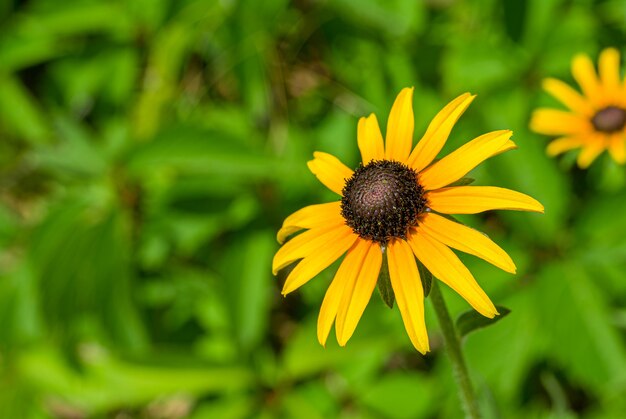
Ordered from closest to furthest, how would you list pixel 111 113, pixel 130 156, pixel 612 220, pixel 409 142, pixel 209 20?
1. pixel 409 142
2. pixel 612 220
3. pixel 130 156
4. pixel 209 20
5. pixel 111 113

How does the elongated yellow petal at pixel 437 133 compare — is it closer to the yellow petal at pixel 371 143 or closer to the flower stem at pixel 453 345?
the yellow petal at pixel 371 143

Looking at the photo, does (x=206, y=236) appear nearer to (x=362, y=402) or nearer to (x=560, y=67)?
(x=362, y=402)

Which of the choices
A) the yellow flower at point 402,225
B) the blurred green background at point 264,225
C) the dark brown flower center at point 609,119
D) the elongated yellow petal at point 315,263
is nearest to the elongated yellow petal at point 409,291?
the yellow flower at point 402,225

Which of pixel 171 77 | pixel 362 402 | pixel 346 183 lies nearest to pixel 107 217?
pixel 171 77

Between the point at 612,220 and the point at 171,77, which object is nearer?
the point at 612,220

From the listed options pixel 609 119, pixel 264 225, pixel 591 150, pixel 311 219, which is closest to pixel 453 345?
pixel 311 219

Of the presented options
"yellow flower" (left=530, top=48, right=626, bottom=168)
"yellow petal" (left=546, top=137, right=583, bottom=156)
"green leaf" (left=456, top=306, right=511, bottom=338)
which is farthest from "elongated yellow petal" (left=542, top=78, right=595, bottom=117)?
"green leaf" (left=456, top=306, right=511, bottom=338)
